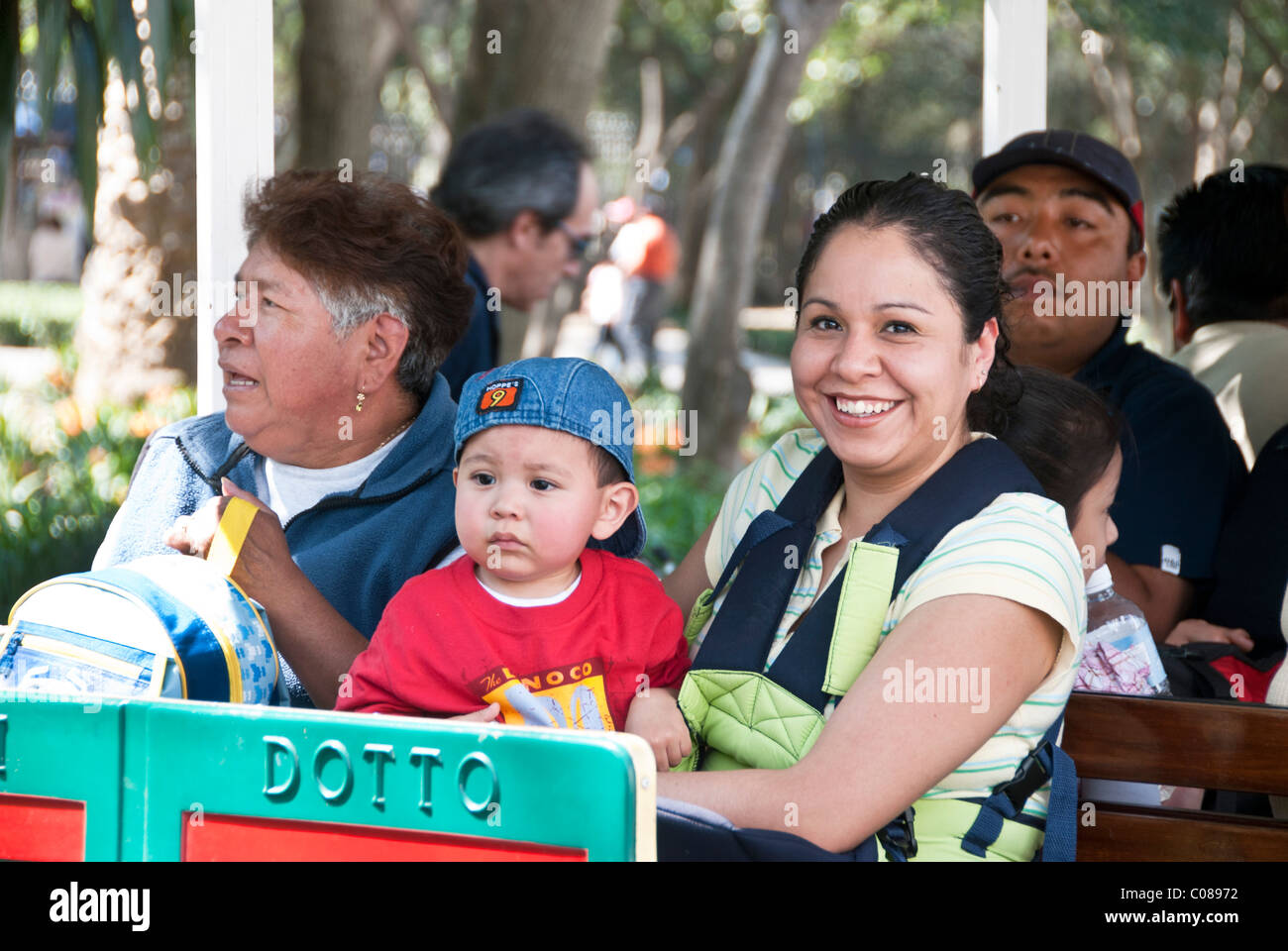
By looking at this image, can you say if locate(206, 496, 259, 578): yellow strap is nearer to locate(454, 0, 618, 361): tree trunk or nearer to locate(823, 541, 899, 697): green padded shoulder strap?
locate(823, 541, 899, 697): green padded shoulder strap

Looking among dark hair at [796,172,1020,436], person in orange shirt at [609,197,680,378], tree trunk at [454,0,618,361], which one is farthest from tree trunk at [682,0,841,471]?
person in orange shirt at [609,197,680,378]

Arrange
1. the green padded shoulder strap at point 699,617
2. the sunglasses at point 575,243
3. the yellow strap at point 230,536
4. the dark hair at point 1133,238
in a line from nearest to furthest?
the yellow strap at point 230,536, the green padded shoulder strap at point 699,617, the dark hair at point 1133,238, the sunglasses at point 575,243

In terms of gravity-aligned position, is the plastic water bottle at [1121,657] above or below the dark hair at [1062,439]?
below

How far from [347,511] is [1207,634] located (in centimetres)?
202

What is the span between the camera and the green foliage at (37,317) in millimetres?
18219

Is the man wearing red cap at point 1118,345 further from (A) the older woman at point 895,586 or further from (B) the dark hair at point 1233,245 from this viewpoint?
(A) the older woman at point 895,586

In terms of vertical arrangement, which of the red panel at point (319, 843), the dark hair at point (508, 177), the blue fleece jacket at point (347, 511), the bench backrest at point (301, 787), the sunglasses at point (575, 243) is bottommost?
the red panel at point (319, 843)

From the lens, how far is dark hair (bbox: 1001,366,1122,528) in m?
2.63

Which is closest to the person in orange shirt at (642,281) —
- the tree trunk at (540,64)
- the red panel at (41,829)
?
the tree trunk at (540,64)

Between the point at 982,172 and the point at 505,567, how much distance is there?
7.26 feet

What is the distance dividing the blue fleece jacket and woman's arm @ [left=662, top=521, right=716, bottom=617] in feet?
1.49

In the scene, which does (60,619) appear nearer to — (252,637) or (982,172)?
(252,637)

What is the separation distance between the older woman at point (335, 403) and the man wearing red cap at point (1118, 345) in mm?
1382
